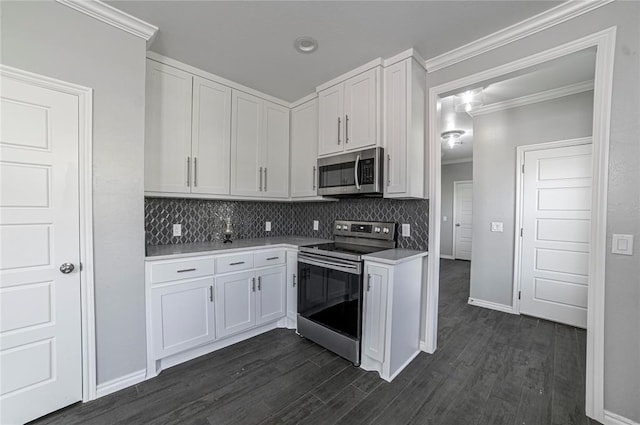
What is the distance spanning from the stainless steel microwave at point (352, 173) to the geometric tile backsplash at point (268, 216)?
0.35m

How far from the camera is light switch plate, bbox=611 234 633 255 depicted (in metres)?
1.54

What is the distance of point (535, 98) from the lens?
321 cm

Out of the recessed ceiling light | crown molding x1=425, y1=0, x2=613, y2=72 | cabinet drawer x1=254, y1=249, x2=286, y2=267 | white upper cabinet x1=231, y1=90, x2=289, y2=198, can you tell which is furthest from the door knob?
crown molding x1=425, y1=0, x2=613, y2=72

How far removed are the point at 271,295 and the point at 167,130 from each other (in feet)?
6.09

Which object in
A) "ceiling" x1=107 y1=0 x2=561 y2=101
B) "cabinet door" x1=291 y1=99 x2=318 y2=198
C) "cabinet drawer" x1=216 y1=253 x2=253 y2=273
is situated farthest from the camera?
"cabinet door" x1=291 y1=99 x2=318 y2=198

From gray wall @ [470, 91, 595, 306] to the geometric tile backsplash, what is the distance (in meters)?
1.78

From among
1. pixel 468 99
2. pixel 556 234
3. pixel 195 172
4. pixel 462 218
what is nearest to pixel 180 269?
pixel 195 172

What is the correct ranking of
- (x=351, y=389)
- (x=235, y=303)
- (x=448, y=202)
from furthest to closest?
(x=448, y=202)
(x=235, y=303)
(x=351, y=389)

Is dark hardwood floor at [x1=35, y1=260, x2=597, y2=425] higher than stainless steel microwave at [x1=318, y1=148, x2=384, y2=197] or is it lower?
lower

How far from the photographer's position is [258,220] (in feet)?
11.2

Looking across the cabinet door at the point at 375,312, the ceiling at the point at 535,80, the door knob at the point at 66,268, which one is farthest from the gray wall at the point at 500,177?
the door knob at the point at 66,268

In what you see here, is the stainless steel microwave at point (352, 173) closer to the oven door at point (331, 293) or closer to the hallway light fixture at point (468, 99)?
the oven door at point (331, 293)

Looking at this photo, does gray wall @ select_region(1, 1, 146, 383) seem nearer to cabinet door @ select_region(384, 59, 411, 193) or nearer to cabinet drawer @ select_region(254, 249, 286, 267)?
cabinet drawer @ select_region(254, 249, 286, 267)

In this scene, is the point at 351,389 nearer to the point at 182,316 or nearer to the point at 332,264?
the point at 332,264
